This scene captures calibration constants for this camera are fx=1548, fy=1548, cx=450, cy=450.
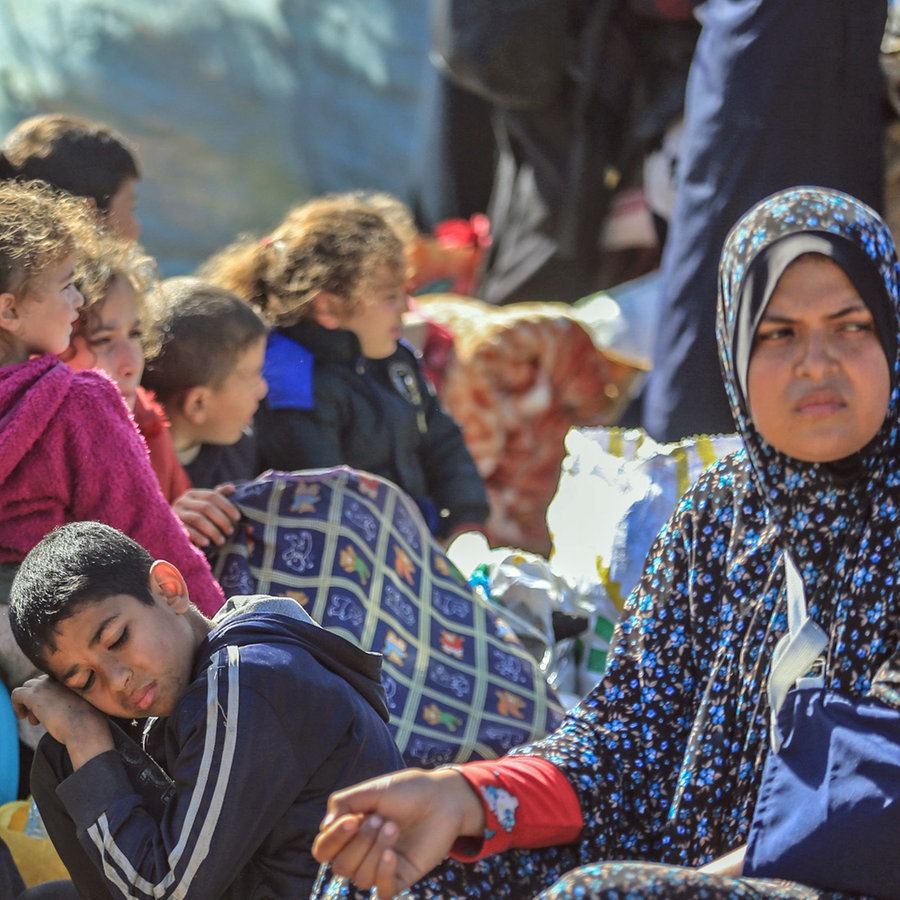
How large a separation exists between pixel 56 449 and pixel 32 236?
45cm

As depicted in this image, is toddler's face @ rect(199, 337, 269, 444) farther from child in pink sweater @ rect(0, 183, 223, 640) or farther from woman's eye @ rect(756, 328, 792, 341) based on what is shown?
woman's eye @ rect(756, 328, 792, 341)

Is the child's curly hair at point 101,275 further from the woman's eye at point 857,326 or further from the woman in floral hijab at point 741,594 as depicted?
the woman's eye at point 857,326

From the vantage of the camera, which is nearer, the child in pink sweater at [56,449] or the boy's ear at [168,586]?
the boy's ear at [168,586]

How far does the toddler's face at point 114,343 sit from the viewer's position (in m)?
3.27

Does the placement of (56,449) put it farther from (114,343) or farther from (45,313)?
(114,343)

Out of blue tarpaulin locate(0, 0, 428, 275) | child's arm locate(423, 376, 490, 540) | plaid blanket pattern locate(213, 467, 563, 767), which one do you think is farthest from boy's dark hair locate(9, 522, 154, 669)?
blue tarpaulin locate(0, 0, 428, 275)

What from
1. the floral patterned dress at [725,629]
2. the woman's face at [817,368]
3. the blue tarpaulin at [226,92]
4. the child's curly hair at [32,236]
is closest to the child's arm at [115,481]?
the child's curly hair at [32,236]

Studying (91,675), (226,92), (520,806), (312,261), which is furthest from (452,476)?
(226,92)

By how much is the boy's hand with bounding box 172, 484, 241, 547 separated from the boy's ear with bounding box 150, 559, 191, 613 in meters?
0.70

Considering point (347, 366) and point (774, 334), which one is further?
point (347, 366)

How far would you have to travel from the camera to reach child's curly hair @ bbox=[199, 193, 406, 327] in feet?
13.5

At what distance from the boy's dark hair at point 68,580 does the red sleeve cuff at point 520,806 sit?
2.11 feet

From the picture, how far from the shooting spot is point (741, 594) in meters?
2.25

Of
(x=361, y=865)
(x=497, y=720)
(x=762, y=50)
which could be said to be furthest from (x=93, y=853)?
(x=762, y=50)
